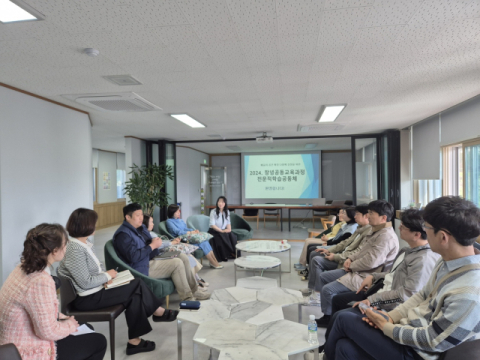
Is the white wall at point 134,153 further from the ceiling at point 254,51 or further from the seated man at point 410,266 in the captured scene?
the seated man at point 410,266

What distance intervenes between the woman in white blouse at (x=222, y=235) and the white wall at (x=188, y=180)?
3.72m

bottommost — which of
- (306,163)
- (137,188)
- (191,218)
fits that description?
(191,218)

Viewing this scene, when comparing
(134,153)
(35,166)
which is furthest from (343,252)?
(134,153)

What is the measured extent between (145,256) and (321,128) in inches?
185

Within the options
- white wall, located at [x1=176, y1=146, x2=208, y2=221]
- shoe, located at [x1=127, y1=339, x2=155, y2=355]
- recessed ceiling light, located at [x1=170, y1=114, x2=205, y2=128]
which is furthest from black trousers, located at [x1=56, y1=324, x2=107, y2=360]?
white wall, located at [x1=176, y1=146, x2=208, y2=221]

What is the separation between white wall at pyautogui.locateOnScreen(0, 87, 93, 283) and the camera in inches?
132

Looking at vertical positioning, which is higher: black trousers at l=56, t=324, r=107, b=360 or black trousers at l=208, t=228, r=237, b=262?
black trousers at l=56, t=324, r=107, b=360

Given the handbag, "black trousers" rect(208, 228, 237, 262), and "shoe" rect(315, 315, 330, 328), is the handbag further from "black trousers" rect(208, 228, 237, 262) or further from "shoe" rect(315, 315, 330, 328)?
"black trousers" rect(208, 228, 237, 262)

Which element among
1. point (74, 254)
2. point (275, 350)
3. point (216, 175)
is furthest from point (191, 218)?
point (216, 175)

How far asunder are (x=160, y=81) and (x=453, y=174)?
4.92 metres

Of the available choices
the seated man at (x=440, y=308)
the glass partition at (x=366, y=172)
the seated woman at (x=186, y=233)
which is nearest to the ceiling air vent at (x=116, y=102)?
the seated woman at (x=186, y=233)

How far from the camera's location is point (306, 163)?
10445 mm

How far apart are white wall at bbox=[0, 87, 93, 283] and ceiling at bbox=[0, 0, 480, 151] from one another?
30 cm

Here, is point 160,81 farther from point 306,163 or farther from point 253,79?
point 306,163
